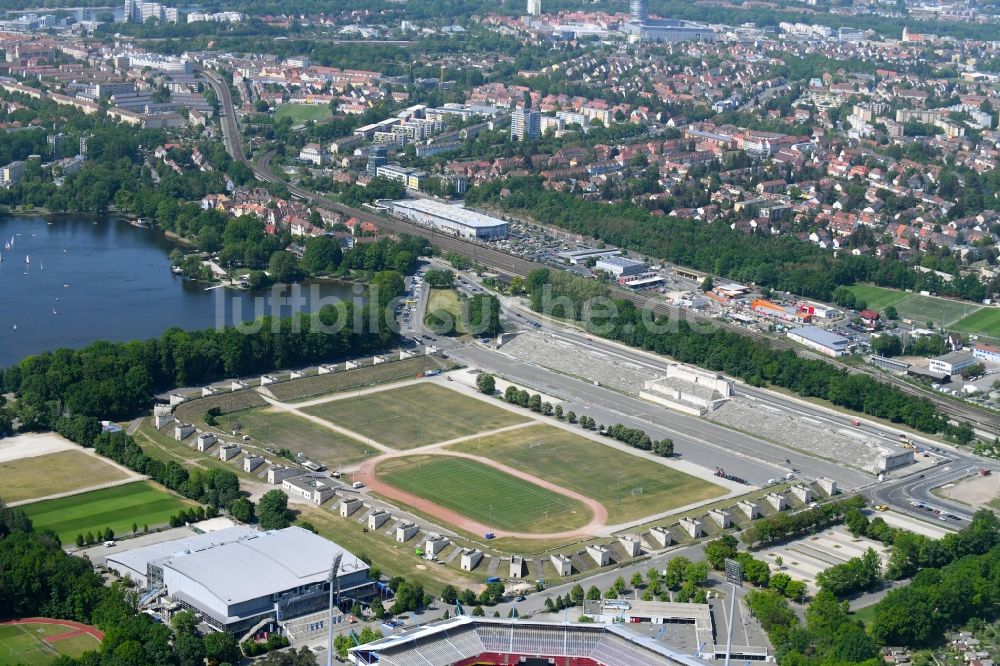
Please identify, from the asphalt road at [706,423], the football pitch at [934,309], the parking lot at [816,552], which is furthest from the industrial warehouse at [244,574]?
the football pitch at [934,309]

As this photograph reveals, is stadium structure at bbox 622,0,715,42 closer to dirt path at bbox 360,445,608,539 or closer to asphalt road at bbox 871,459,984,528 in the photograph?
asphalt road at bbox 871,459,984,528

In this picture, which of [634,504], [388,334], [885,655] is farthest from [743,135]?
[885,655]

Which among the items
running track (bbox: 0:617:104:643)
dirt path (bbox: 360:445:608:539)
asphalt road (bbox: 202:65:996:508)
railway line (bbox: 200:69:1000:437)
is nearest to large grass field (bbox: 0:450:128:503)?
dirt path (bbox: 360:445:608:539)

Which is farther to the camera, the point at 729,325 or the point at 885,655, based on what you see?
the point at 729,325

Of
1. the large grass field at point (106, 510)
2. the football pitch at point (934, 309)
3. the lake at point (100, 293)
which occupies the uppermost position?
the football pitch at point (934, 309)

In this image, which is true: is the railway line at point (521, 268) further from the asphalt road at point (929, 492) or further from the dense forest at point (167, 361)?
the dense forest at point (167, 361)

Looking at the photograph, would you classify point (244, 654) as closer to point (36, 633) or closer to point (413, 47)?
point (36, 633)
